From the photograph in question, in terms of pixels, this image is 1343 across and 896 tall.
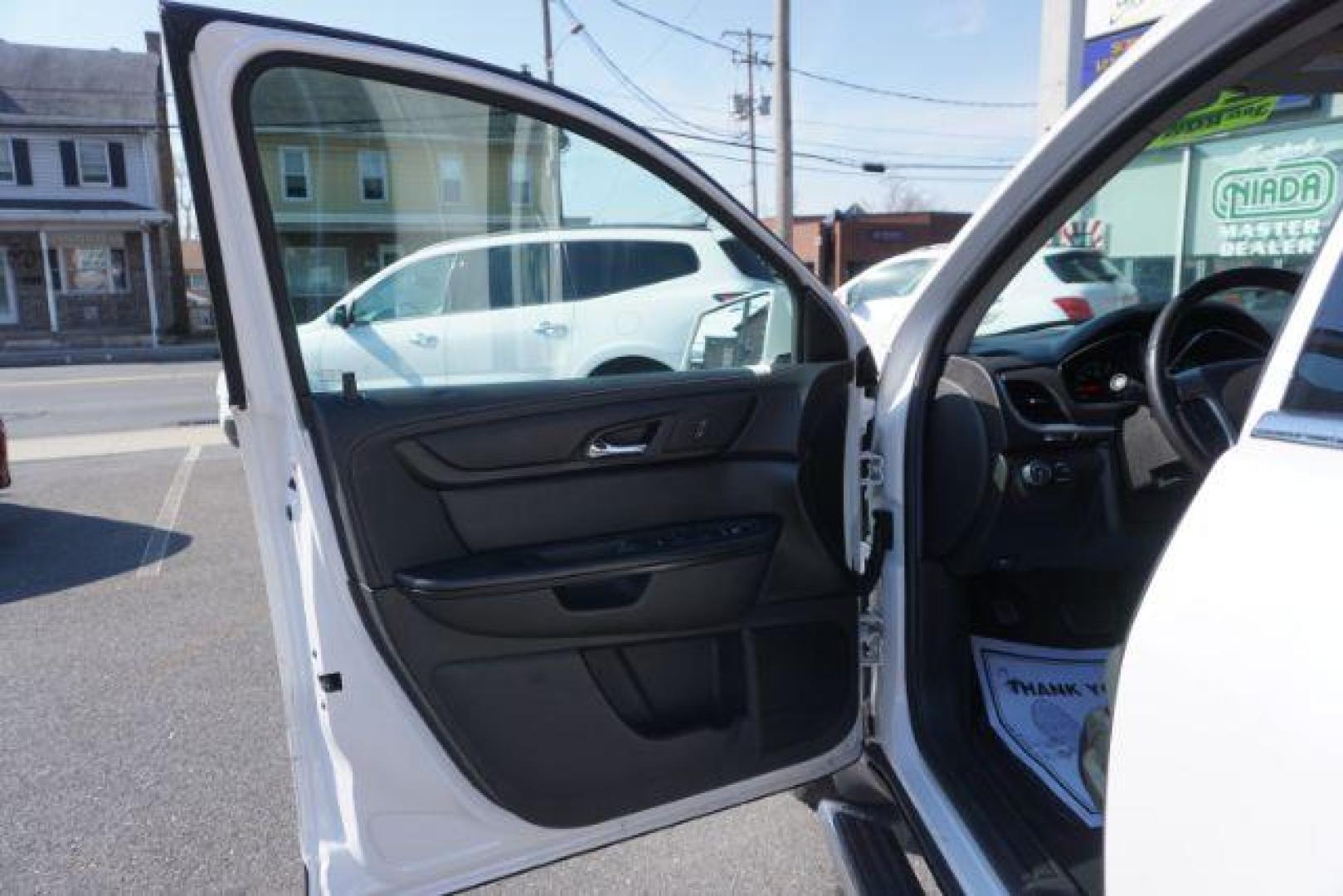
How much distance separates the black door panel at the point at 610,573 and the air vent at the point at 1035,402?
52cm

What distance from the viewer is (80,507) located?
7.03 m

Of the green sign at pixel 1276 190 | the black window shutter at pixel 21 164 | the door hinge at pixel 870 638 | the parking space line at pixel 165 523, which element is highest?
the black window shutter at pixel 21 164

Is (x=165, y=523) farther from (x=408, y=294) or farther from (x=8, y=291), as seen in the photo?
(x=8, y=291)

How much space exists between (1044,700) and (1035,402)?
0.79 metres

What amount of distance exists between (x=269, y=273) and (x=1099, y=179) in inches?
67.4

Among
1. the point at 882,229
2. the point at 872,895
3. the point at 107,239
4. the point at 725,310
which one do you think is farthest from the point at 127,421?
the point at 882,229

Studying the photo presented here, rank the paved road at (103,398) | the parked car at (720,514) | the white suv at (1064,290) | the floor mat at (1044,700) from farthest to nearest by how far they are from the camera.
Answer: the paved road at (103,398), the white suv at (1064,290), the floor mat at (1044,700), the parked car at (720,514)

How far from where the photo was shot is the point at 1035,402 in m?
2.44

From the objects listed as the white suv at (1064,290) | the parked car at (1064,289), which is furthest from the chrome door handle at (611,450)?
the parked car at (1064,289)

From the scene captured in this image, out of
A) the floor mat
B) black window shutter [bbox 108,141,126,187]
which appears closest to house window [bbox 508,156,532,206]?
the floor mat

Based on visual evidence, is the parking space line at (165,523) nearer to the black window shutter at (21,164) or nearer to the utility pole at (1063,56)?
the utility pole at (1063,56)

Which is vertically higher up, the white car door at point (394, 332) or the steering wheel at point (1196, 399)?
the white car door at point (394, 332)

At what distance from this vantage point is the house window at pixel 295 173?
186 centimetres

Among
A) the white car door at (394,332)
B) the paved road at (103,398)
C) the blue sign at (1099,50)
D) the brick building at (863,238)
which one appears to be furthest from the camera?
the brick building at (863,238)
